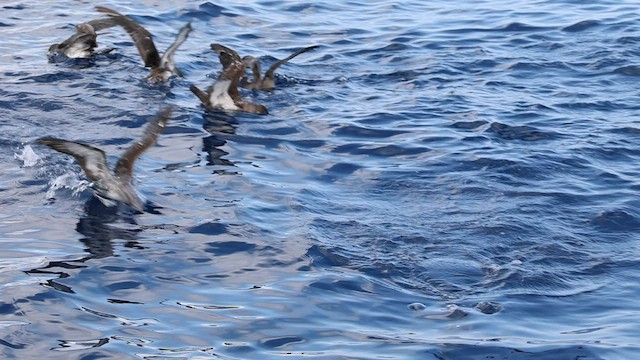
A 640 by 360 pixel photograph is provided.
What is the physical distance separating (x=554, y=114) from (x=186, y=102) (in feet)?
14.2

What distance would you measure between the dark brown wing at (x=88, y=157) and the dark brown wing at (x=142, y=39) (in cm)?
419

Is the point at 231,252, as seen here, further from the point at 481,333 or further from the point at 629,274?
the point at 629,274

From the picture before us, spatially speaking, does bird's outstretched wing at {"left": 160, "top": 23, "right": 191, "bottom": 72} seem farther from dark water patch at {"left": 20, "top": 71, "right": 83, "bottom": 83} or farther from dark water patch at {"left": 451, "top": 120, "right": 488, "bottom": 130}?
dark water patch at {"left": 451, "top": 120, "right": 488, "bottom": 130}

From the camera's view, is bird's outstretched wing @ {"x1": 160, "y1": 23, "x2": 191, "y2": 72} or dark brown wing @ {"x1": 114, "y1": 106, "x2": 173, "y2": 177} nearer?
dark brown wing @ {"x1": 114, "y1": 106, "x2": 173, "y2": 177}

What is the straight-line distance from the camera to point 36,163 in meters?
10.9

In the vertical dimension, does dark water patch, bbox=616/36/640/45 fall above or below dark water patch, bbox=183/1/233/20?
above

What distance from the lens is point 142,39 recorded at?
570 inches

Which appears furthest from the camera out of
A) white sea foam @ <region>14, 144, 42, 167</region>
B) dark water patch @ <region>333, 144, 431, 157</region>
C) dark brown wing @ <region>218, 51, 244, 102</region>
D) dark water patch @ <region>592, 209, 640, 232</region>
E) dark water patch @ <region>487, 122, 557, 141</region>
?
dark brown wing @ <region>218, 51, 244, 102</region>

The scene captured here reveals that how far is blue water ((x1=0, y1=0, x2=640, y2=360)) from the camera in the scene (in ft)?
25.5

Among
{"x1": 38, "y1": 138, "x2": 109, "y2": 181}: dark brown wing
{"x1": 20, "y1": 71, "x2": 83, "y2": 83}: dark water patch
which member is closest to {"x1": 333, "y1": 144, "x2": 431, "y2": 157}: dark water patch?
{"x1": 38, "y1": 138, "x2": 109, "y2": 181}: dark brown wing

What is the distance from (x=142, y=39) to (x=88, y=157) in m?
4.84

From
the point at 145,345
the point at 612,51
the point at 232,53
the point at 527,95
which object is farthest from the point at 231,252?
the point at 612,51

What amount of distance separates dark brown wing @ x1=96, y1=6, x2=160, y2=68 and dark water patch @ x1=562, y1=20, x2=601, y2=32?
6.57 meters

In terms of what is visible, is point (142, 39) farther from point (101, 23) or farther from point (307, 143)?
point (307, 143)
